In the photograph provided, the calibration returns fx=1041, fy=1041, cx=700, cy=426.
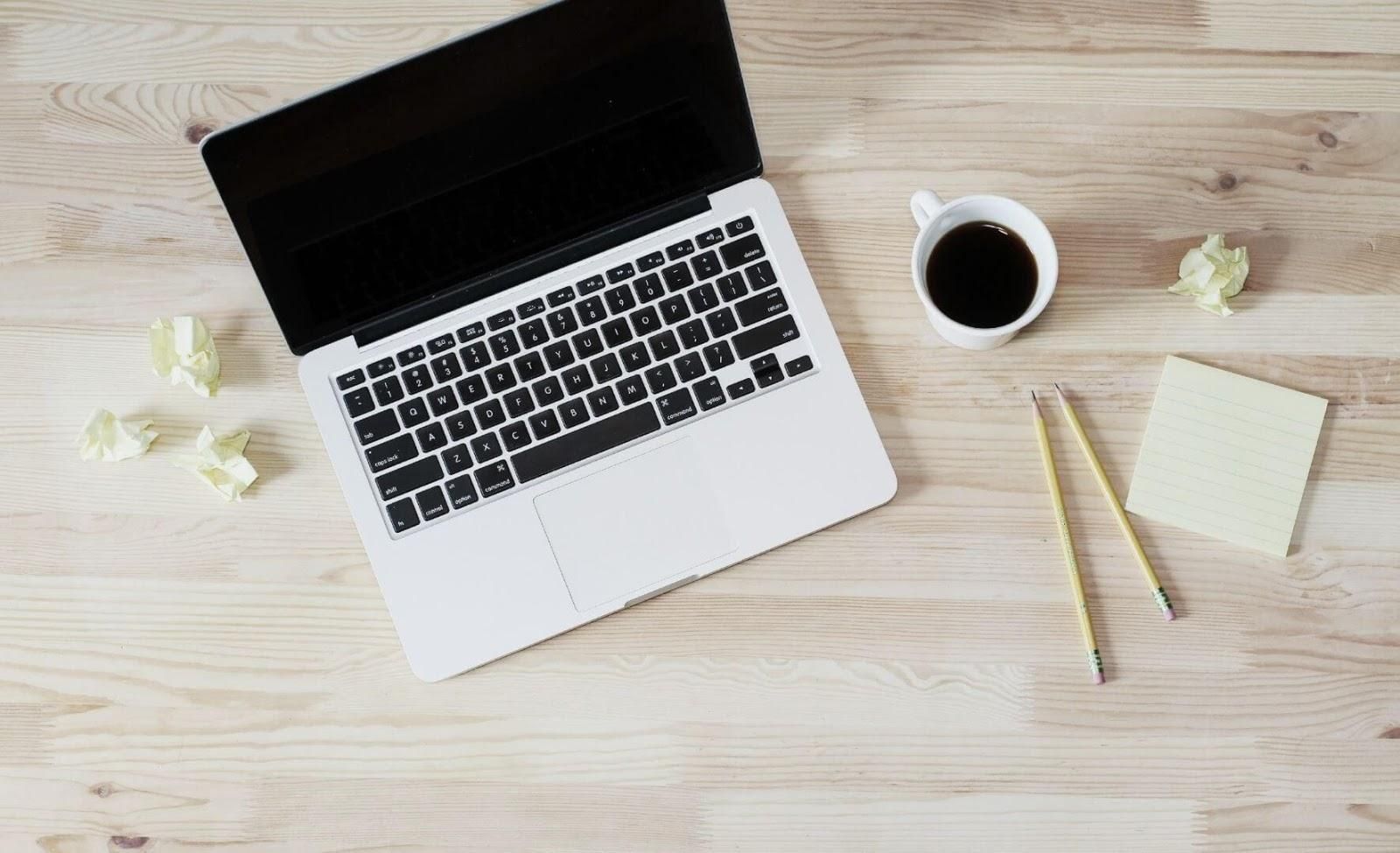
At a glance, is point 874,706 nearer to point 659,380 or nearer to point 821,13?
point 659,380

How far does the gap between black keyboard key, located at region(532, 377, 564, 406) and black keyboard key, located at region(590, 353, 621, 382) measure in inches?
1.2

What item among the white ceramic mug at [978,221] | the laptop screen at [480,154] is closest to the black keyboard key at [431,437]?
the laptop screen at [480,154]

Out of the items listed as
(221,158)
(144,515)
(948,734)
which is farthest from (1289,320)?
(144,515)

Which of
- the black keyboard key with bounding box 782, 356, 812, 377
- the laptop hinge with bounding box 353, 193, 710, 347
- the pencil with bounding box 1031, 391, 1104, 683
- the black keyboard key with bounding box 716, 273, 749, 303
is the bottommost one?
the pencil with bounding box 1031, 391, 1104, 683

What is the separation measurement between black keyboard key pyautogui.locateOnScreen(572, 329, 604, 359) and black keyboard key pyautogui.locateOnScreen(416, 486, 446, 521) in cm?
15

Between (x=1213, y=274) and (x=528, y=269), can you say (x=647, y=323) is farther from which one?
(x=1213, y=274)

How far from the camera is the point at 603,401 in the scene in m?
0.81

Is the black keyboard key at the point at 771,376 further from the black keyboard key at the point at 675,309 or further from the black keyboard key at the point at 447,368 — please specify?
the black keyboard key at the point at 447,368

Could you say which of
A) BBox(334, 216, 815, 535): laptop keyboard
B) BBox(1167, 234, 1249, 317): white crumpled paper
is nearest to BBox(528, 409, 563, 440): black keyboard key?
BBox(334, 216, 815, 535): laptop keyboard

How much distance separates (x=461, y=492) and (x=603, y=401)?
129 millimetres

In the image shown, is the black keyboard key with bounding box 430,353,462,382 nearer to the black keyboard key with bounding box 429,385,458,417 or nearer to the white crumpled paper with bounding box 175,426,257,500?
the black keyboard key with bounding box 429,385,458,417

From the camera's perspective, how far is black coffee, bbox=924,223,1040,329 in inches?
31.5

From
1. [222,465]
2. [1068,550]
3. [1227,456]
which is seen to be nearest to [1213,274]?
[1227,456]

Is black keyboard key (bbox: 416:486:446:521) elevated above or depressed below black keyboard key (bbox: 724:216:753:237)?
below
